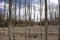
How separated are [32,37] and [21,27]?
14.5 inches

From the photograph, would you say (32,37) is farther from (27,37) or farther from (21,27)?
(21,27)

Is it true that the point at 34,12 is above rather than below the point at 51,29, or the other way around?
above

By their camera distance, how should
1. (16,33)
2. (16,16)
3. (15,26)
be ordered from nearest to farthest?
(16,16) → (15,26) → (16,33)

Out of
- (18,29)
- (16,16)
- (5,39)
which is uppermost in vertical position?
(16,16)

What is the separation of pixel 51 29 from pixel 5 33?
1.19 m

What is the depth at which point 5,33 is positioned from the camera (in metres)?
3.58

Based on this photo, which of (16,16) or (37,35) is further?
(37,35)

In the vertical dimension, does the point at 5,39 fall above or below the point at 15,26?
below

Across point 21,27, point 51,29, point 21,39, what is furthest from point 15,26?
point 51,29

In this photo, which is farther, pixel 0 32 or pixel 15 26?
pixel 0 32

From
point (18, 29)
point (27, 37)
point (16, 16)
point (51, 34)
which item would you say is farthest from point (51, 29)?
point (16, 16)

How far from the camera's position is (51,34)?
334 centimetres

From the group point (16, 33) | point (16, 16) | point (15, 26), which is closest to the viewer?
point (16, 16)

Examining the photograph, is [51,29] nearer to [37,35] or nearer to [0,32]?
[37,35]
